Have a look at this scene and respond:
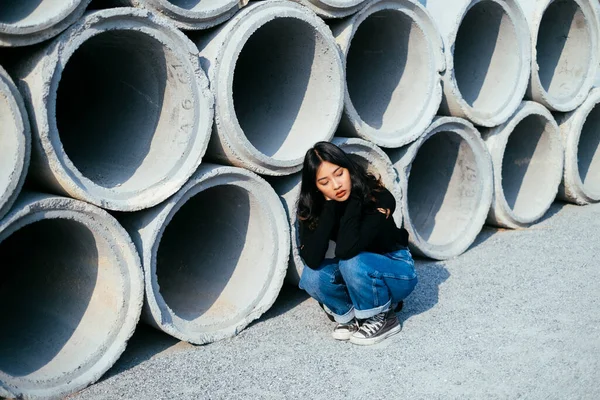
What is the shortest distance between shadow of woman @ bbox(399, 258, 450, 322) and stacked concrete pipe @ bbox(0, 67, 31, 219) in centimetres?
178

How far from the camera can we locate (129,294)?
2980 mm

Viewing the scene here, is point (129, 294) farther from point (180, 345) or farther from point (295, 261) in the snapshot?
point (295, 261)

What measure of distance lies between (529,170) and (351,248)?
7.90ft

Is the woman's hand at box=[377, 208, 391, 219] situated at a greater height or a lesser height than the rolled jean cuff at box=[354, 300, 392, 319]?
greater

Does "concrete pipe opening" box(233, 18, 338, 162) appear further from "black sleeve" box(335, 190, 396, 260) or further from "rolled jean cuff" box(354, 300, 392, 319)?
"rolled jean cuff" box(354, 300, 392, 319)

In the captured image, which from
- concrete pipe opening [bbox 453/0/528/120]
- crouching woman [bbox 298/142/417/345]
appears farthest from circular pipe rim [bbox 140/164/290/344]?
concrete pipe opening [bbox 453/0/528/120]

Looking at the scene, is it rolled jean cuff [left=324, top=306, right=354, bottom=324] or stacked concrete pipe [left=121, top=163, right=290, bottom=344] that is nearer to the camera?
stacked concrete pipe [left=121, top=163, right=290, bottom=344]

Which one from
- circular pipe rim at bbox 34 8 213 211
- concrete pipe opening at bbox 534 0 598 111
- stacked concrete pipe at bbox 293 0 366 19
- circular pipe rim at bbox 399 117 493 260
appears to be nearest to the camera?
circular pipe rim at bbox 34 8 213 211

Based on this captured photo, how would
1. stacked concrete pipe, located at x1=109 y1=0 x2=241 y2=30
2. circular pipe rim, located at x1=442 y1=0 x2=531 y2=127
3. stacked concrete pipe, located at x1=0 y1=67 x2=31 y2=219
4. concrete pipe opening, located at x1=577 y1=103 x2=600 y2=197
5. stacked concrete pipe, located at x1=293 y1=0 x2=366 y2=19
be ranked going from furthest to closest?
concrete pipe opening, located at x1=577 y1=103 x2=600 y2=197 → circular pipe rim, located at x1=442 y1=0 x2=531 y2=127 → stacked concrete pipe, located at x1=293 y1=0 x2=366 y2=19 → stacked concrete pipe, located at x1=109 y1=0 x2=241 y2=30 → stacked concrete pipe, located at x1=0 y1=67 x2=31 y2=219

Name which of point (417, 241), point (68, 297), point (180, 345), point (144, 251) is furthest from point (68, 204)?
point (417, 241)

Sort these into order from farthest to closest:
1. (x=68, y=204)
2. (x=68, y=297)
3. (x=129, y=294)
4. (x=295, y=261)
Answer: (x=295, y=261)
(x=68, y=297)
(x=129, y=294)
(x=68, y=204)

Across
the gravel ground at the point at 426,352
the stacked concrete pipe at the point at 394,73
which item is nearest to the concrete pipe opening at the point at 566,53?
the stacked concrete pipe at the point at 394,73

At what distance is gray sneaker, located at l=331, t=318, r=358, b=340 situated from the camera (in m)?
3.23

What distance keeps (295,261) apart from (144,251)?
31.6 inches
